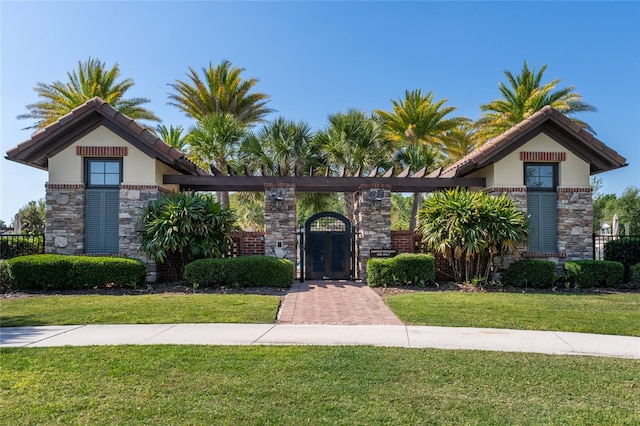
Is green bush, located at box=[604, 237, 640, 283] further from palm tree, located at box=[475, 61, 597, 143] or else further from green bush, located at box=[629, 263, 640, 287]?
palm tree, located at box=[475, 61, 597, 143]

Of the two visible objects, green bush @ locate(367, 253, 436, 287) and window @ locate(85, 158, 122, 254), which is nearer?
green bush @ locate(367, 253, 436, 287)

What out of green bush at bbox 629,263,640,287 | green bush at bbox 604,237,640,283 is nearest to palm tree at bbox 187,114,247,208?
green bush at bbox 604,237,640,283

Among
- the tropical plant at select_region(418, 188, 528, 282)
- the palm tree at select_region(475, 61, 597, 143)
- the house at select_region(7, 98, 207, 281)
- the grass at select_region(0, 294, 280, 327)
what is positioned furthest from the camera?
the palm tree at select_region(475, 61, 597, 143)

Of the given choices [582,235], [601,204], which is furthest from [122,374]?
[601,204]

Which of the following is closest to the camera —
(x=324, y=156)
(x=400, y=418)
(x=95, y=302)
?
(x=400, y=418)

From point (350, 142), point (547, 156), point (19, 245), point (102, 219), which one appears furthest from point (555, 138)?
point (19, 245)

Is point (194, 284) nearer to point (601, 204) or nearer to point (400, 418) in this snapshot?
point (400, 418)

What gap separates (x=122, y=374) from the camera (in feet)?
15.6

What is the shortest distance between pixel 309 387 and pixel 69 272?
32.2 ft

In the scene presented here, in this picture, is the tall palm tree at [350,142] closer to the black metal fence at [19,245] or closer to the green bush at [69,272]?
the green bush at [69,272]

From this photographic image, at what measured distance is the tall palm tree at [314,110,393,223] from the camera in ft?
60.6

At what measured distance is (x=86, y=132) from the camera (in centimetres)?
1313

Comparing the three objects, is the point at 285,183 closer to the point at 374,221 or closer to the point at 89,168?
the point at 374,221

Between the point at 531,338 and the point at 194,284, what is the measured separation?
8526 millimetres
